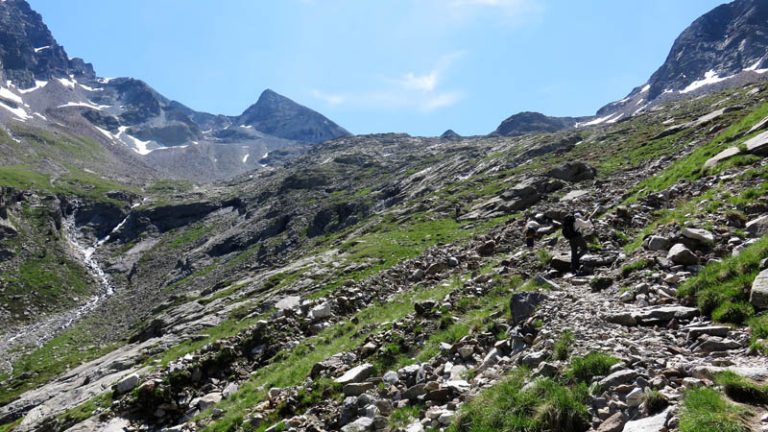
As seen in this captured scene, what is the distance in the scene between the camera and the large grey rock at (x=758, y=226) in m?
15.2

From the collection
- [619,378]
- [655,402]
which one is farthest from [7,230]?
[655,402]

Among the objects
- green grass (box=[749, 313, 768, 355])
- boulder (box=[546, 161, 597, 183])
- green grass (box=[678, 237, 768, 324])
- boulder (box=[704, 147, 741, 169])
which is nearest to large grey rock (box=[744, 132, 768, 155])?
boulder (box=[704, 147, 741, 169])

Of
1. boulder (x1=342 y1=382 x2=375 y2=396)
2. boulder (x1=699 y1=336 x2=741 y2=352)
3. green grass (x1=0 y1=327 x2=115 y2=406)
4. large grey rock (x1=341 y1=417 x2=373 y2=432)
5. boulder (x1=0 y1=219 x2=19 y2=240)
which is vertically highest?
boulder (x1=0 y1=219 x2=19 y2=240)

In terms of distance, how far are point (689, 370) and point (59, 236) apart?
182m

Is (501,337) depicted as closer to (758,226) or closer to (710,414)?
(710,414)

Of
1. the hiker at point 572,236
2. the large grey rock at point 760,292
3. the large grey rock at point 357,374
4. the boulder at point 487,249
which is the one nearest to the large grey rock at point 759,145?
the hiker at point 572,236

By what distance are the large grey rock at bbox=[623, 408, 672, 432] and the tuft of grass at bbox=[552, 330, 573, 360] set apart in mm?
3123

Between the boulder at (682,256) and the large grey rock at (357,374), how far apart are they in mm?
11129

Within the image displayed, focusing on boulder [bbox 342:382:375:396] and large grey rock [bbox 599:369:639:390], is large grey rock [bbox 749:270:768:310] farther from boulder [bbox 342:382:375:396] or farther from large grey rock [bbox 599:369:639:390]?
boulder [bbox 342:382:375:396]

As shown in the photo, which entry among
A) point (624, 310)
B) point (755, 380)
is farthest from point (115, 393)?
point (755, 380)

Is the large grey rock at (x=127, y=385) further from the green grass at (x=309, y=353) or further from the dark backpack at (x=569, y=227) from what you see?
the dark backpack at (x=569, y=227)

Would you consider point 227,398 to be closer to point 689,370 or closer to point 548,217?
point 689,370

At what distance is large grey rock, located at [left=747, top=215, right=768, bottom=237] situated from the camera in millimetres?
15153

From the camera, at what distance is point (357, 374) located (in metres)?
15.7
